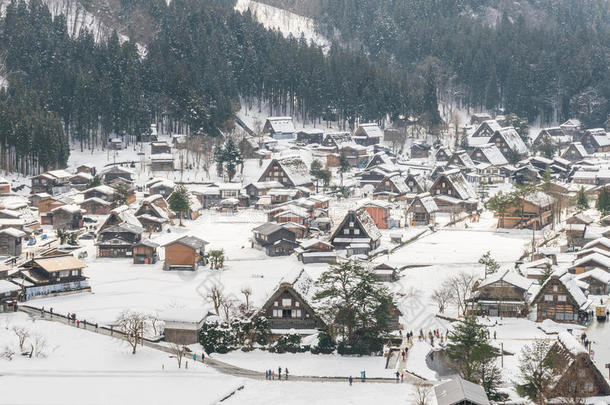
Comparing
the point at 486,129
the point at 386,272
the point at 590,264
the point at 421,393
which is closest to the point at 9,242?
the point at 386,272

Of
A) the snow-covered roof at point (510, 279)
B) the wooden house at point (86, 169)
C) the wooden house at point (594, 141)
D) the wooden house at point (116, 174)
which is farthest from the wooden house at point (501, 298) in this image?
the wooden house at point (594, 141)

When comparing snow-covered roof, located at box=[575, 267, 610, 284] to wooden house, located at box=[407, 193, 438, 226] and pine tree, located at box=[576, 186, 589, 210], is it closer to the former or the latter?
wooden house, located at box=[407, 193, 438, 226]

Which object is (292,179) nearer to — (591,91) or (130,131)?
(130,131)

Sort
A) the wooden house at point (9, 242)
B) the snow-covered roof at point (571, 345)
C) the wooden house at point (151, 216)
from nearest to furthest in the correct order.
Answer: the snow-covered roof at point (571, 345)
the wooden house at point (9, 242)
the wooden house at point (151, 216)

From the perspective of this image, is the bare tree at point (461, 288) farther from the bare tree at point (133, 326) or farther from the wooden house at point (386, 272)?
the bare tree at point (133, 326)

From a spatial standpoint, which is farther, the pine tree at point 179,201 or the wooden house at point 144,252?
the pine tree at point 179,201

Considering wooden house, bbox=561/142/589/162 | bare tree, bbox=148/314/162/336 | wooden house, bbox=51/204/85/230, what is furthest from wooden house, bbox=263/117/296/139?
bare tree, bbox=148/314/162/336
